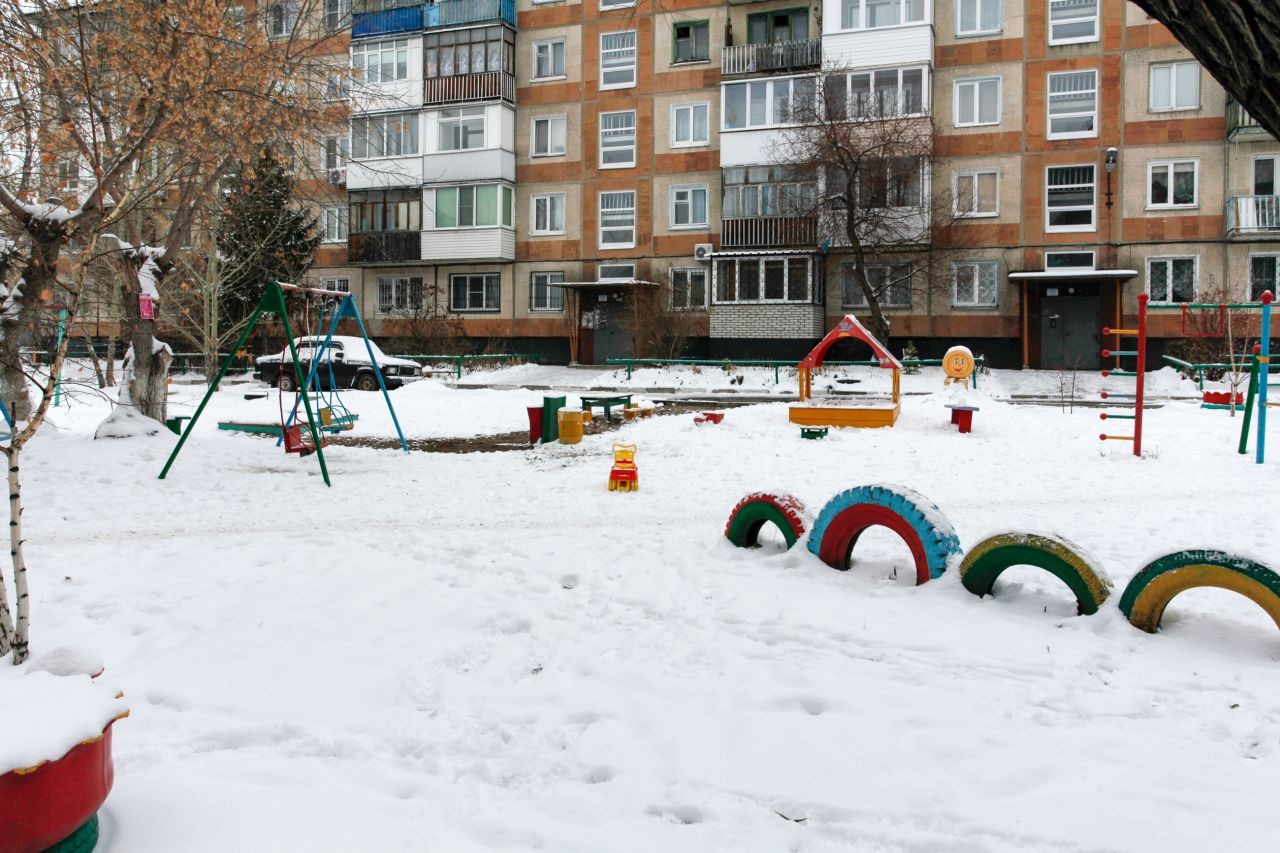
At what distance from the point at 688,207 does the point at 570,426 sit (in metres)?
21.3

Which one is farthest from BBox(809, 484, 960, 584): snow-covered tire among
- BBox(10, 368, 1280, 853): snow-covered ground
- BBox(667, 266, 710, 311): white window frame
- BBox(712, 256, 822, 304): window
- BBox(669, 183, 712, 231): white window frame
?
Answer: BBox(669, 183, 712, 231): white window frame

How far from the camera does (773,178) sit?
31016mm

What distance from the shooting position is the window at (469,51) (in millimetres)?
34375

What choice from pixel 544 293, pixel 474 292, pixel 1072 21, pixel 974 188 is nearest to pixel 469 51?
pixel 474 292

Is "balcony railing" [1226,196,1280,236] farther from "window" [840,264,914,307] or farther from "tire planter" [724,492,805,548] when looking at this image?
"tire planter" [724,492,805,548]

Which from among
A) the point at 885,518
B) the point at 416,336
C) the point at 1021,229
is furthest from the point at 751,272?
the point at 885,518

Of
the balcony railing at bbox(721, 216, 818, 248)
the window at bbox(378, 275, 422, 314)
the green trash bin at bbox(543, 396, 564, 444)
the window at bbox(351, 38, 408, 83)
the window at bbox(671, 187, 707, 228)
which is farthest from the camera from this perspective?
the window at bbox(378, 275, 422, 314)

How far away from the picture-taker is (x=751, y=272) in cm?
3156

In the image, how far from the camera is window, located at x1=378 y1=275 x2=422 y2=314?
3603 centimetres

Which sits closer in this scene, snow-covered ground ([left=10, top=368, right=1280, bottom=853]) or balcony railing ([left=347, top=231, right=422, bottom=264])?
snow-covered ground ([left=10, top=368, right=1280, bottom=853])

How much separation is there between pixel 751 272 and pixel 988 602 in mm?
26758

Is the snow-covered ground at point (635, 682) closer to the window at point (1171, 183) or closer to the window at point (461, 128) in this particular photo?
the window at point (1171, 183)

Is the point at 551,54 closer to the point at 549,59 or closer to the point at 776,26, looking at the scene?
the point at 549,59

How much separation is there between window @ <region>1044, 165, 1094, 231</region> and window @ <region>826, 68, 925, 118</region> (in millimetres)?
4780
